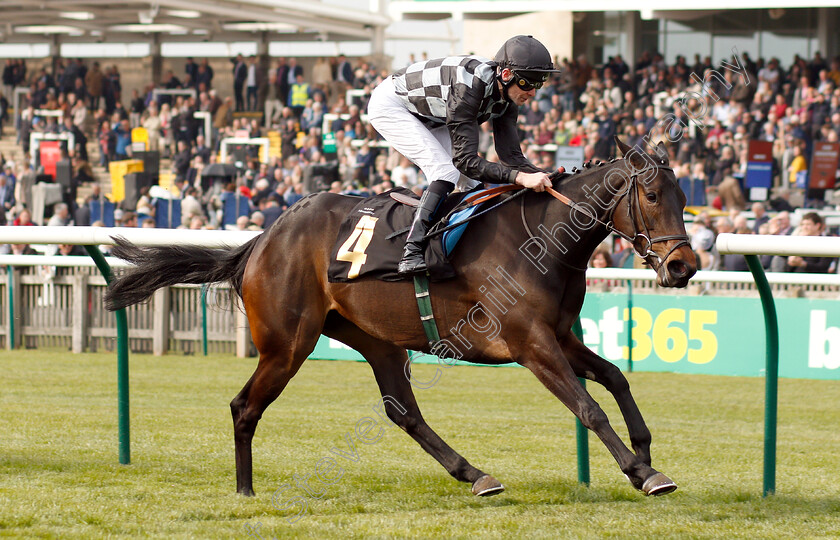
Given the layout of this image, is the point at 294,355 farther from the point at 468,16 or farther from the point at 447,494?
the point at 468,16

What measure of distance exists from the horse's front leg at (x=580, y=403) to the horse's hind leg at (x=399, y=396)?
75 cm

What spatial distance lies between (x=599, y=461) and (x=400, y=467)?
1107 millimetres

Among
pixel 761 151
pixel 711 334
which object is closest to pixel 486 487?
pixel 711 334

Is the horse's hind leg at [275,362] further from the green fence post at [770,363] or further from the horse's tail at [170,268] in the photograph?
the green fence post at [770,363]

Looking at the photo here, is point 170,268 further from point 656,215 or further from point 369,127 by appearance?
point 369,127

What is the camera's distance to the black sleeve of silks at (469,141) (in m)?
4.22

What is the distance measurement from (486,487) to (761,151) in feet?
36.1

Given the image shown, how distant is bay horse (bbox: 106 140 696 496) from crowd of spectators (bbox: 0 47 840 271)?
6.05 m

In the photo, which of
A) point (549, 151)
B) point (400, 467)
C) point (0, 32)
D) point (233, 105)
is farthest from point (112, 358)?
point (0, 32)

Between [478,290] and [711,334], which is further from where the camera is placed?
[711,334]

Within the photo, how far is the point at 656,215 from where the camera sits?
12.8 ft

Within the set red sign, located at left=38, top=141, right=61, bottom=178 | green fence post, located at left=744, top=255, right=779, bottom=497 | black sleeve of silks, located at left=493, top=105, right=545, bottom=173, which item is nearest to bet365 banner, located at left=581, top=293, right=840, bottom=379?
green fence post, located at left=744, top=255, right=779, bottom=497

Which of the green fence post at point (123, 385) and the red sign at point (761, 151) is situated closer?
the green fence post at point (123, 385)

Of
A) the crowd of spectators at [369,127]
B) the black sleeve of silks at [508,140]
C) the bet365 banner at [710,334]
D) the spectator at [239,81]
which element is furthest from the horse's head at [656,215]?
the spectator at [239,81]
